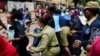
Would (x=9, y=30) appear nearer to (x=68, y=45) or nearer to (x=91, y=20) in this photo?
(x=68, y=45)

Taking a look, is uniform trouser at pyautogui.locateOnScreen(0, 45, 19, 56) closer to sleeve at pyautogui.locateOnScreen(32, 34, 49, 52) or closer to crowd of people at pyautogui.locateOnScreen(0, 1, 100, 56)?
crowd of people at pyautogui.locateOnScreen(0, 1, 100, 56)

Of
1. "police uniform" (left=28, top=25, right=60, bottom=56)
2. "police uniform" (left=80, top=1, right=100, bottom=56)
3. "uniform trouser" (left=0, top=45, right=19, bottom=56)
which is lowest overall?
"police uniform" (left=28, top=25, right=60, bottom=56)

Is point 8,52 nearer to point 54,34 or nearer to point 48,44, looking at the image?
point 48,44

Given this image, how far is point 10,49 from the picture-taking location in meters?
4.96

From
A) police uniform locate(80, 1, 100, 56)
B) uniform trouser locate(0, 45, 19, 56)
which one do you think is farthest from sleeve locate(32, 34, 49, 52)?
uniform trouser locate(0, 45, 19, 56)

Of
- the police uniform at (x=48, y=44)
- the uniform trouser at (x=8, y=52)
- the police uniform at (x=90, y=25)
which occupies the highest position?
the uniform trouser at (x=8, y=52)

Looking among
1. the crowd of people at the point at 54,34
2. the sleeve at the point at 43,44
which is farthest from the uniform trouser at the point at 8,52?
the sleeve at the point at 43,44

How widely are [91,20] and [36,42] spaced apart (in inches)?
95.8

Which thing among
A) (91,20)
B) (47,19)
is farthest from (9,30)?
(91,20)

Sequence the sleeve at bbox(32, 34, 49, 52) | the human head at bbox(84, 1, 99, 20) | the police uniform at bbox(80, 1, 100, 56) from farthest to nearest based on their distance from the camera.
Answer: the sleeve at bbox(32, 34, 49, 52), the human head at bbox(84, 1, 99, 20), the police uniform at bbox(80, 1, 100, 56)

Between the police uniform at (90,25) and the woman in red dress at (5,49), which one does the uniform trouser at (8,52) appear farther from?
the police uniform at (90,25)

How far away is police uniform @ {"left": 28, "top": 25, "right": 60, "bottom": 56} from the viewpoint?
7723mm

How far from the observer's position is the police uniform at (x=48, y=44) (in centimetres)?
772

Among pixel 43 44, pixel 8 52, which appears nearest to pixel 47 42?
pixel 43 44
